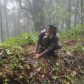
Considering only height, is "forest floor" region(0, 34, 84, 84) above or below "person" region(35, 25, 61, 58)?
below

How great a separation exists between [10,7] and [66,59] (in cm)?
5179

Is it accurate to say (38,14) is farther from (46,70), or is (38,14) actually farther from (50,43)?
(46,70)

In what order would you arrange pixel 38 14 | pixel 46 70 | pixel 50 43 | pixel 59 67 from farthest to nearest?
pixel 38 14, pixel 50 43, pixel 59 67, pixel 46 70

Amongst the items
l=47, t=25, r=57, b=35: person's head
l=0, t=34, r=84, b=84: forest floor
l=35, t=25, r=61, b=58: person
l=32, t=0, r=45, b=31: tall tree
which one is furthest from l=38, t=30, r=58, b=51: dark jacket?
l=32, t=0, r=45, b=31: tall tree

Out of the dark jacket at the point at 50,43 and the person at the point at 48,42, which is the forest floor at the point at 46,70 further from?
the dark jacket at the point at 50,43

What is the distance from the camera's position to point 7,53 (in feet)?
21.4

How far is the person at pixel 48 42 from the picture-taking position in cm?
727

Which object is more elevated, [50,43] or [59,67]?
[50,43]

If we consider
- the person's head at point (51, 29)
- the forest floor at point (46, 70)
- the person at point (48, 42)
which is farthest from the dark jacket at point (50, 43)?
the forest floor at point (46, 70)

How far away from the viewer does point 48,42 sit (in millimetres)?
7484

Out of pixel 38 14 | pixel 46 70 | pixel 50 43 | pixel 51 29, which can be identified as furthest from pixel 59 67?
pixel 38 14

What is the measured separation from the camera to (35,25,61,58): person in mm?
7270

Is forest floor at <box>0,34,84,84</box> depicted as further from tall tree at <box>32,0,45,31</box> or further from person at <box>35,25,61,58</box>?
tall tree at <box>32,0,45,31</box>

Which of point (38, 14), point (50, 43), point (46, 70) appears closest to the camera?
point (46, 70)
